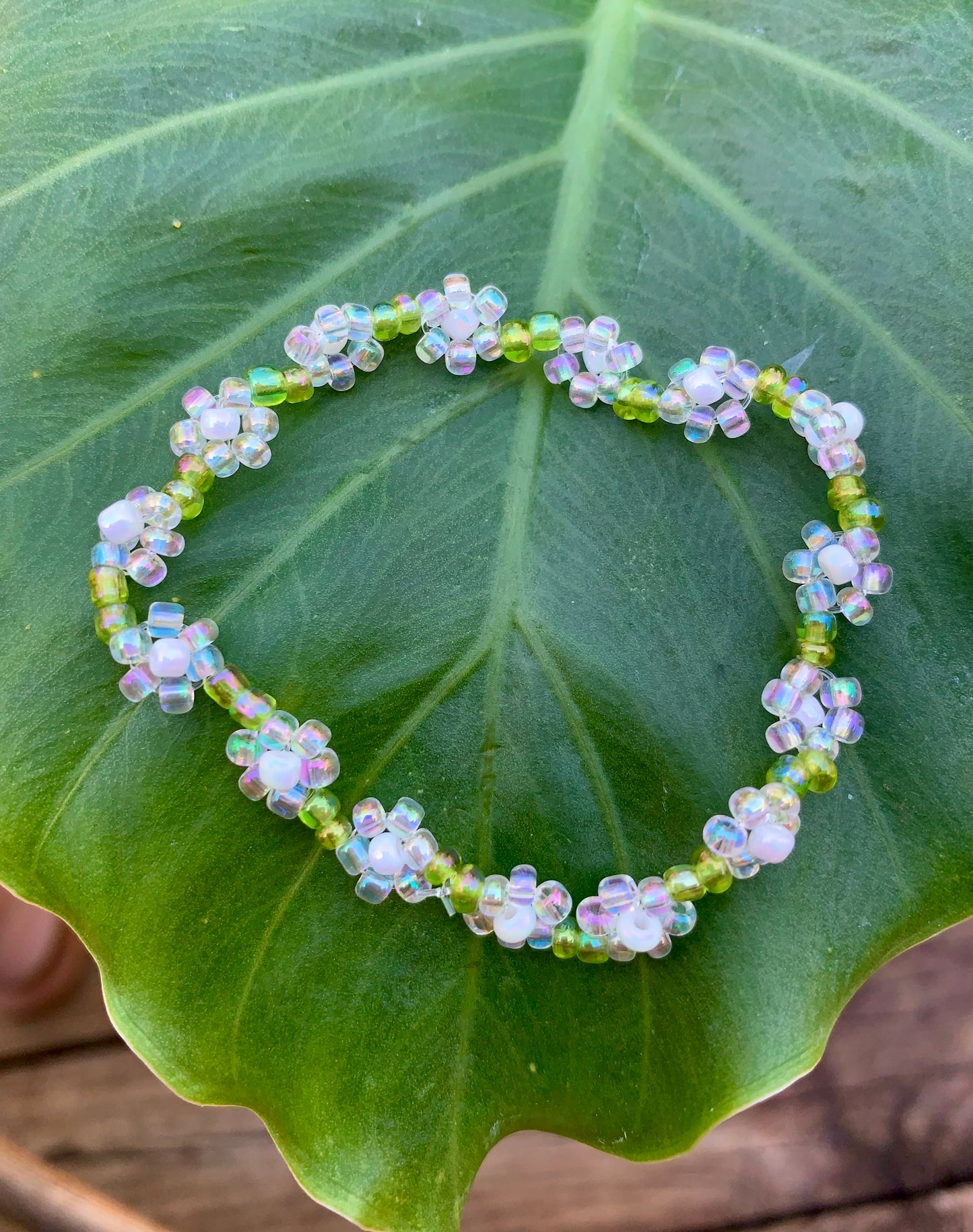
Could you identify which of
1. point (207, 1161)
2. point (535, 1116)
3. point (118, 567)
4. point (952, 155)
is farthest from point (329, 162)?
point (207, 1161)

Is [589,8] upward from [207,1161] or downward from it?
upward

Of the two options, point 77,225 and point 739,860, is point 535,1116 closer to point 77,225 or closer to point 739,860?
point 739,860

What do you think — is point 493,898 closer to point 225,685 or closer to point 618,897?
point 618,897

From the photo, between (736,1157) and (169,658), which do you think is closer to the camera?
(169,658)

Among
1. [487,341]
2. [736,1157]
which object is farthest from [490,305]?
[736,1157]

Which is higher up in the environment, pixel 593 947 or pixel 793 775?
pixel 793 775

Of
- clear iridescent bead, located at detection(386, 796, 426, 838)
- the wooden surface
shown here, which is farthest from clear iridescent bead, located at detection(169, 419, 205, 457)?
the wooden surface

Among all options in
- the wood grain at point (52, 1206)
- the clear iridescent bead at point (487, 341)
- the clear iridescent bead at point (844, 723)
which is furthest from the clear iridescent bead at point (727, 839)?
the wood grain at point (52, 1206)
